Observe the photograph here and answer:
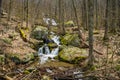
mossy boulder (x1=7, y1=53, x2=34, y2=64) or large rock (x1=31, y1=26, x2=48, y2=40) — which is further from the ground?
large rock (x1=31, y1=26, x2=48, y2=40)

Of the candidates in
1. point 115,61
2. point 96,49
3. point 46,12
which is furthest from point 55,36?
point 46,12

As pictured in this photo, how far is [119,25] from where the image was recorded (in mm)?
23922

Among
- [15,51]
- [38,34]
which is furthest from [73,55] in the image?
[38,34]

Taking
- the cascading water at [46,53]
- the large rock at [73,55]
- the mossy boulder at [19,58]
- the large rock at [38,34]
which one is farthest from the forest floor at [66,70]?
the large rock at [38,34]

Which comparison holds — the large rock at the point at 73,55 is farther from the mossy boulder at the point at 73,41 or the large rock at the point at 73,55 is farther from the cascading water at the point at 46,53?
the mossy boulder at the point at 73,41

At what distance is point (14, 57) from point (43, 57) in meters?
3.49

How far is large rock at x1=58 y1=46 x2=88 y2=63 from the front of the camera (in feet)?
56.7

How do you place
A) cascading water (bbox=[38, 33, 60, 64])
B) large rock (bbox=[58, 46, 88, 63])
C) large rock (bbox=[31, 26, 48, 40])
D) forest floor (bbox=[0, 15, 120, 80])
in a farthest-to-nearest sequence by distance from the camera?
large rock (bbox=[31, 26, 48, 40])
cascading water (bbox=[38, 33, 60, 64])
large rock (bbox=[58, 46, 88, 63])
forest floor (bbox=[0, 15, 120, 80])

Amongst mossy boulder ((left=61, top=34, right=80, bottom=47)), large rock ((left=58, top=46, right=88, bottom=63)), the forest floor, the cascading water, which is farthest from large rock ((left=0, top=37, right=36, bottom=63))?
mossy boulder ((left=61, top=34, right=80, bottom=47))

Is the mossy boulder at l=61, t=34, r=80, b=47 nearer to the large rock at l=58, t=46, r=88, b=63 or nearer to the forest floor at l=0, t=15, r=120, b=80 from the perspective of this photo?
the forest floor at l=0, t=15, r=120, b=80

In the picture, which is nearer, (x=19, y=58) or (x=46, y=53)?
(x=19, y=58)

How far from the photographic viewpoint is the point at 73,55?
58.5 feet

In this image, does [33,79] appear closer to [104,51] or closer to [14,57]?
[14,57]

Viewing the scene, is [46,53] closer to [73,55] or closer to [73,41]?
[73,41]
